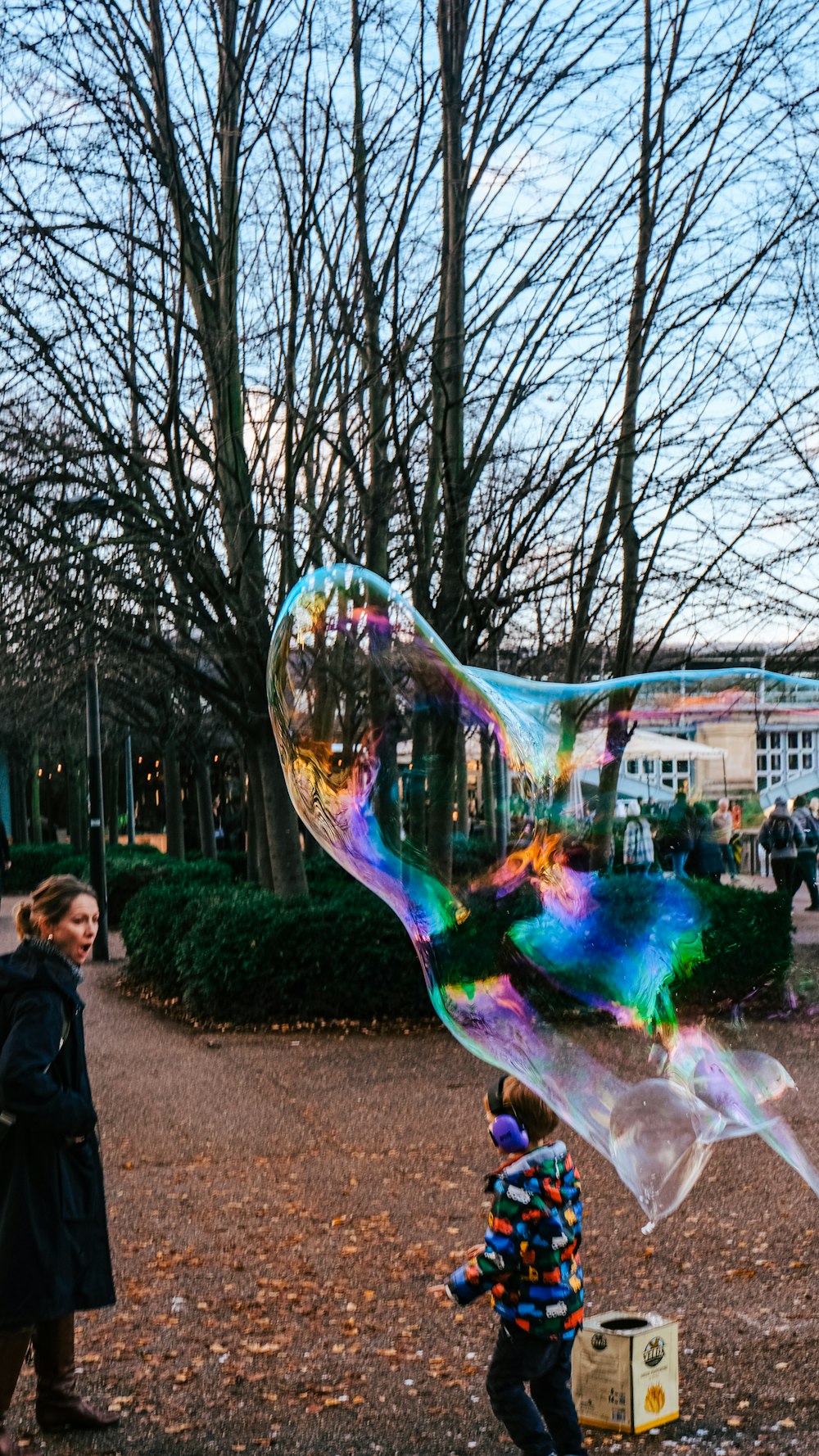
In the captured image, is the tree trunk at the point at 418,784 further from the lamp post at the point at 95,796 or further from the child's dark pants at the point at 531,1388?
the lamp post at the point at 95,796

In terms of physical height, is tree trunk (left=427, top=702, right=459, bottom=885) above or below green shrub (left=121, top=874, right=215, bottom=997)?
above

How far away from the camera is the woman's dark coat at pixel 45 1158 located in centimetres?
388

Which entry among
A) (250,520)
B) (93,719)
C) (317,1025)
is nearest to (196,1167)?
(317,1025)

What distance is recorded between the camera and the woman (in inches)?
153

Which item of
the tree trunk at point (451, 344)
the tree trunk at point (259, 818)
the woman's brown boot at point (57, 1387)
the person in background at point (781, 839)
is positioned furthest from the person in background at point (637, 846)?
the tree trunk at point (259, 818)

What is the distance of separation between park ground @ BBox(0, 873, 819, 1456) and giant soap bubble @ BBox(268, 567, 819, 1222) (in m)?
0.19

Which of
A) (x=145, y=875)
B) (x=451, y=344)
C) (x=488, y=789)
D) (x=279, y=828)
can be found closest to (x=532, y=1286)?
(x=488, y=789)

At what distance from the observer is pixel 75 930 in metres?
4.11

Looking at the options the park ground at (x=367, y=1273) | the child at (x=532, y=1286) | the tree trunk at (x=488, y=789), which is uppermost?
the tree trunk at (x=488, y=789)

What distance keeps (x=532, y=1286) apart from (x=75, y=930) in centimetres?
155

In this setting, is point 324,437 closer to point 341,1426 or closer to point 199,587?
point 199,587

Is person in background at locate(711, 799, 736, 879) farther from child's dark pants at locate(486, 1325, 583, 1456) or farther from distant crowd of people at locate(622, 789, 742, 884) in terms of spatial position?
child's dark pants at locate(486, 1325, 583, 1456)

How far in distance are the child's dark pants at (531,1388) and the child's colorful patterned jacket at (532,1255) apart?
50mm

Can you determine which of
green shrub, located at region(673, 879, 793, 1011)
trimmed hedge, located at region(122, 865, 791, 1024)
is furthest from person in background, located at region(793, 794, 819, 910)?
trimmed hedge, located at region(122, 865, 791, 1024)
